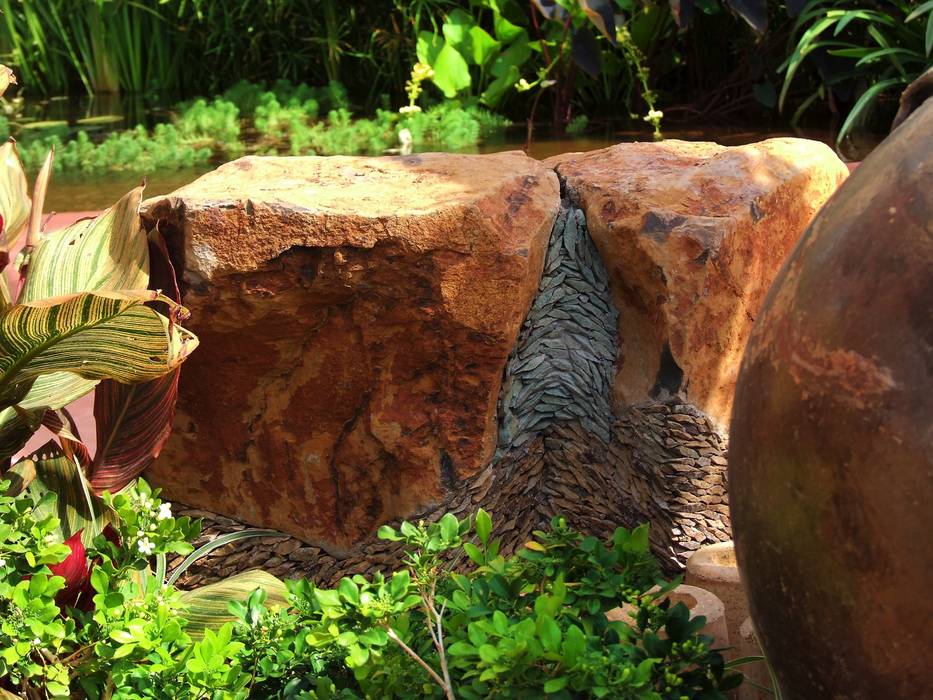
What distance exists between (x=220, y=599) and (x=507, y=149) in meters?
3.49

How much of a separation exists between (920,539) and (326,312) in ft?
4.64

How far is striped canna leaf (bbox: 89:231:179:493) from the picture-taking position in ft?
6.95

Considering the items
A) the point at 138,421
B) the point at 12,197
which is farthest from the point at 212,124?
the point at 138,421

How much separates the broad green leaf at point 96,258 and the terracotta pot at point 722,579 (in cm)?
117

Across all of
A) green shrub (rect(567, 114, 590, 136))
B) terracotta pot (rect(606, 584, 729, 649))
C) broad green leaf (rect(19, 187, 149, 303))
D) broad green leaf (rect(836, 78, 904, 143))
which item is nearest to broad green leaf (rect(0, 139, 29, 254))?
broad green leaf (rect(19, 187, 149, 303))

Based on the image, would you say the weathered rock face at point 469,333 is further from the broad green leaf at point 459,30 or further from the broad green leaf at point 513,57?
the broad green leaf at point 459,30

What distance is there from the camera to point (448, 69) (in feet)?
18.9

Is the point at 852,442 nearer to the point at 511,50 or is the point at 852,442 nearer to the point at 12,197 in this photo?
the point at 12,197

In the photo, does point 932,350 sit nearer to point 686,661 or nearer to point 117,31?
point 686,661

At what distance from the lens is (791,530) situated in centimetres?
121

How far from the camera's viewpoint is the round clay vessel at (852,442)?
3.64ft

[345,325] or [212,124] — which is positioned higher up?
[345,325]

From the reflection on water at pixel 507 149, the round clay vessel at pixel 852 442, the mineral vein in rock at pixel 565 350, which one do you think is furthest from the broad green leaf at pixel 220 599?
the reflection on water at pixel 507 149

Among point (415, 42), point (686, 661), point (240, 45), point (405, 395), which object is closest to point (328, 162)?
point (405, 395)
